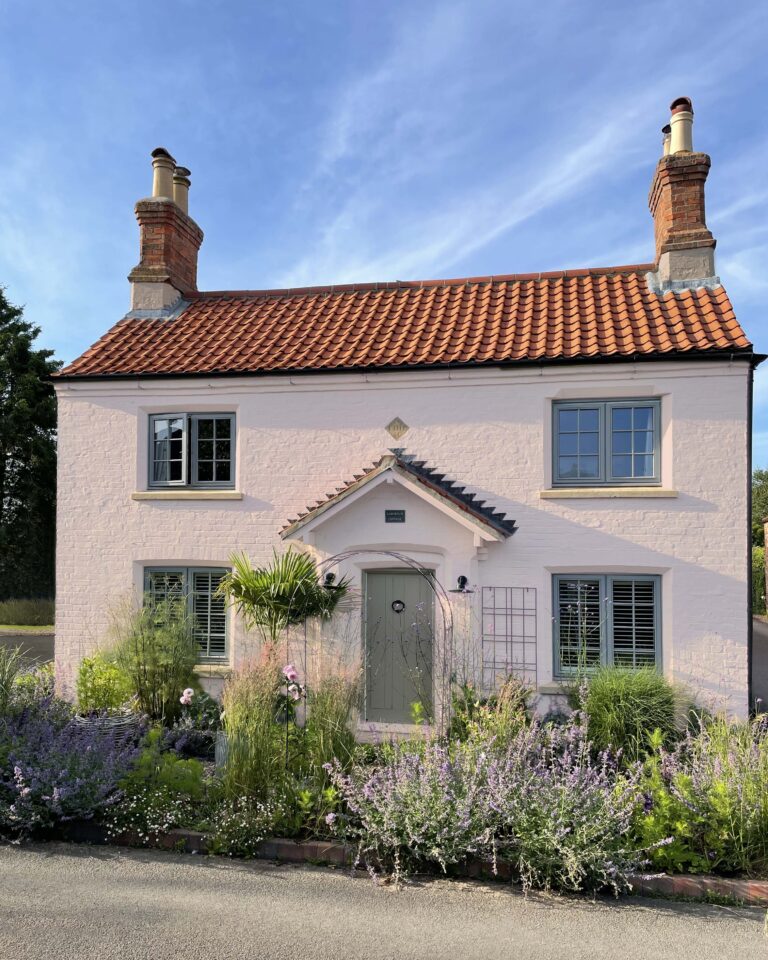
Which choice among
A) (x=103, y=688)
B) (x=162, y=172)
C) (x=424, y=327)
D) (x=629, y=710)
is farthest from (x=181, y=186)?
(x=629, y=710)

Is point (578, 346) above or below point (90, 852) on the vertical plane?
above

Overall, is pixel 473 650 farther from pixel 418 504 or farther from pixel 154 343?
pixel 154 343

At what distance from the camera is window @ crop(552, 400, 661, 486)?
9055 mm

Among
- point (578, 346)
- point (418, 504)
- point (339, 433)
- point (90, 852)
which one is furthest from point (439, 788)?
point (578, 346)

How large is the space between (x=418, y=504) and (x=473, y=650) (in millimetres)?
2108

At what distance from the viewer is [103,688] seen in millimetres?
8836

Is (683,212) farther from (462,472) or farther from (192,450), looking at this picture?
(192,450)

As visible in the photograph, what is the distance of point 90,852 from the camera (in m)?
5.81

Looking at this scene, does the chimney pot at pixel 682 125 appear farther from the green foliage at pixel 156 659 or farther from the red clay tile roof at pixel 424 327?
the green foliage at pixel 156 659

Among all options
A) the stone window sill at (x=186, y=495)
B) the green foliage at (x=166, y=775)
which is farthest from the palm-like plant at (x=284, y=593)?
the green foliage at (x=166, y=775)

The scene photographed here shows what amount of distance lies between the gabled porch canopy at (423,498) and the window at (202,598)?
5.59 feet

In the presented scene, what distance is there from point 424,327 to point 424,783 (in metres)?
7.00

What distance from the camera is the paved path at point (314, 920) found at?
14.4ft

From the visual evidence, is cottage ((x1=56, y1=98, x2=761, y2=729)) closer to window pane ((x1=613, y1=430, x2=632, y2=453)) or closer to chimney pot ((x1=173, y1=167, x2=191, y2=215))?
window pane ((x1=613, y1=430, x2=632, y2=453))
